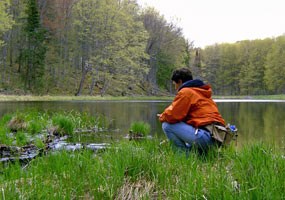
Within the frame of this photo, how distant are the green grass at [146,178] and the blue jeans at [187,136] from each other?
606 millimetres

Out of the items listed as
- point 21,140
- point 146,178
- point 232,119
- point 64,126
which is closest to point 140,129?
point 64,126

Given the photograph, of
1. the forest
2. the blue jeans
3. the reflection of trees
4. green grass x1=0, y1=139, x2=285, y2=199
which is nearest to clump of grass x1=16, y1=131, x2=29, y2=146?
green grass x1=0, y1=139, x2=285, y2=199

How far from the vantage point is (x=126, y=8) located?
55312 mm

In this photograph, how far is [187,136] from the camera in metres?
5.36

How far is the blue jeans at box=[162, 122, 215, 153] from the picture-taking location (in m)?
5.23

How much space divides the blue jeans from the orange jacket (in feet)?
0.34

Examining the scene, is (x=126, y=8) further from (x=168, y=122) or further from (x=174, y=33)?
(x=168, y=122)

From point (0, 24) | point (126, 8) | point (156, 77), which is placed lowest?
point (156, 77)

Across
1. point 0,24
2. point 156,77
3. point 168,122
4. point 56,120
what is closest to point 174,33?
point 156,77

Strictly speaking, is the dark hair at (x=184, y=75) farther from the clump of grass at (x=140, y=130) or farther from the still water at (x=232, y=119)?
the clump of grass at (x=140, y=130)

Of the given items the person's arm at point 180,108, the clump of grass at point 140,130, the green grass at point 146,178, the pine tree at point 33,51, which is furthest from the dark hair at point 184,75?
the pine tree at point 33,51

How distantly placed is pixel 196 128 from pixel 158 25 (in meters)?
66.2

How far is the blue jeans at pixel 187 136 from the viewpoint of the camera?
206 inches

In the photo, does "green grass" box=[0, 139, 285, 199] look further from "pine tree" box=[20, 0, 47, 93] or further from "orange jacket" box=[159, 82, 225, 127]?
"pine tree" box=[20, 0, 47, 93]
